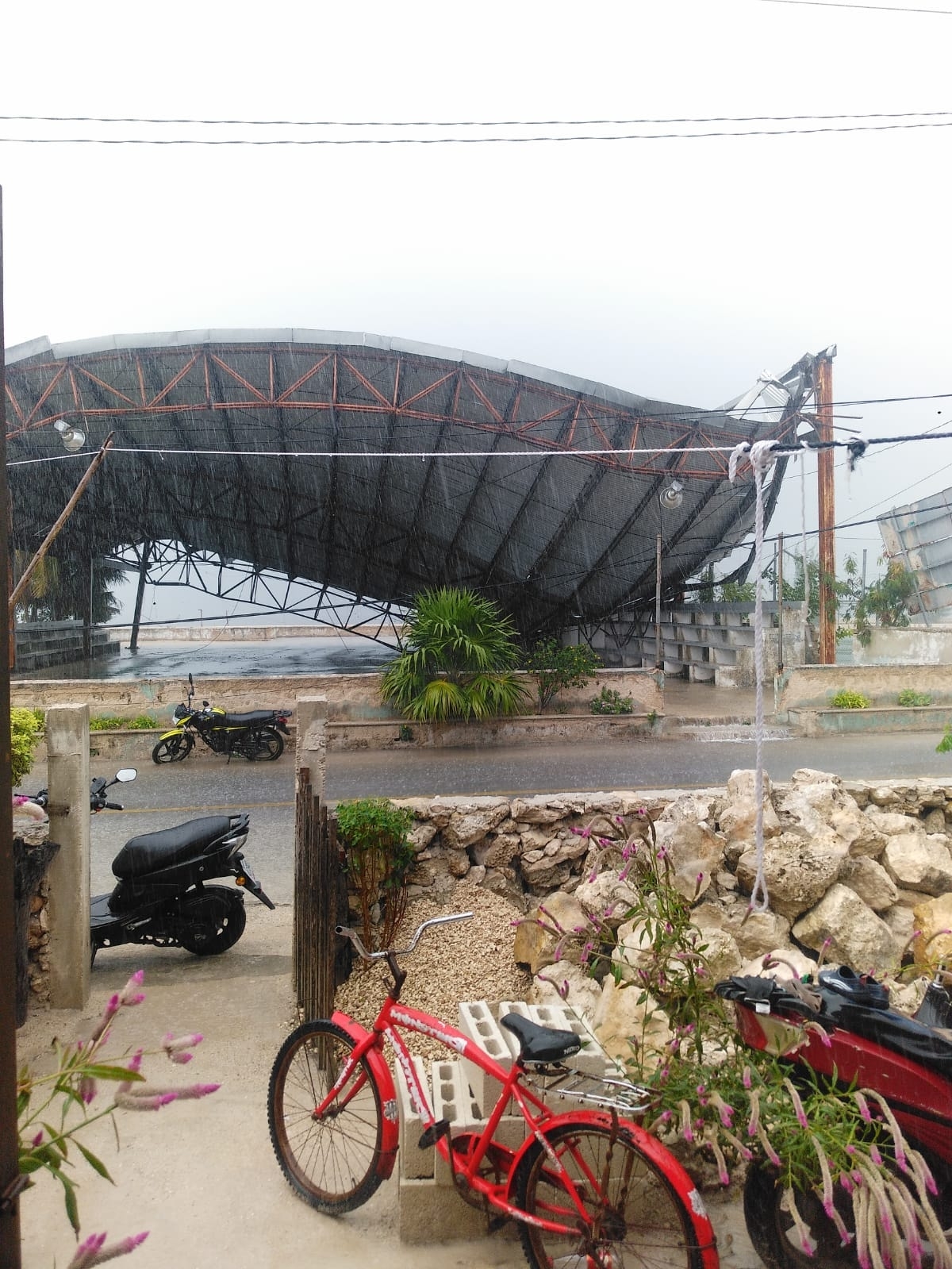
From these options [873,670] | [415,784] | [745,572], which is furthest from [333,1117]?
[745,572]

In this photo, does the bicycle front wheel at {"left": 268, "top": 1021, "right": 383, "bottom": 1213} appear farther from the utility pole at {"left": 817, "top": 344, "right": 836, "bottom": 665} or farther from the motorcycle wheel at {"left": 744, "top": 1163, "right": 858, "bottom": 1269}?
the utility pole at {"left": 817, "top": 344, "right": 836, "bottom": 665}

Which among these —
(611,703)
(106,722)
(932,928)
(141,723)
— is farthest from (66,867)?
(611,703)

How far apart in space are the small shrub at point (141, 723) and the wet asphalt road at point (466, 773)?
2.40ft

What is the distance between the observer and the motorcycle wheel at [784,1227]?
2.37m

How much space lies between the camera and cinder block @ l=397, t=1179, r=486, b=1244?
8.54ft

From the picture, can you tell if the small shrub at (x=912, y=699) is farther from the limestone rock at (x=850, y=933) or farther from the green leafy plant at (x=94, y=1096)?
the green leafy plant at (x=94, y=1096)

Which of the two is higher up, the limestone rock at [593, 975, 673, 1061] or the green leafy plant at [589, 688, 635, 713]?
the green leafy plant at [589, 688, 635, 713]

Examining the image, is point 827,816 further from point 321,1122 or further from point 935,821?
point 321,1122

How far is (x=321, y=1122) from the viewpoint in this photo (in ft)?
9.39

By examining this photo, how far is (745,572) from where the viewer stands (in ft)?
57.4

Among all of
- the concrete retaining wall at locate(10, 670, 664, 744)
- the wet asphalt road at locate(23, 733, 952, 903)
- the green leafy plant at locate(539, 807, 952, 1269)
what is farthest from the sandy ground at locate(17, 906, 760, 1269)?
the concrete retaining wall at locate(10, 670, 664, 744)

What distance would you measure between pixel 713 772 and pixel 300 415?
8.35 meters

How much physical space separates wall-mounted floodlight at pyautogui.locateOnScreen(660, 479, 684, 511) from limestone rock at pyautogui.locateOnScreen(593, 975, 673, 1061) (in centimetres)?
1168

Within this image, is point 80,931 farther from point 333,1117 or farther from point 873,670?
point 873,670
